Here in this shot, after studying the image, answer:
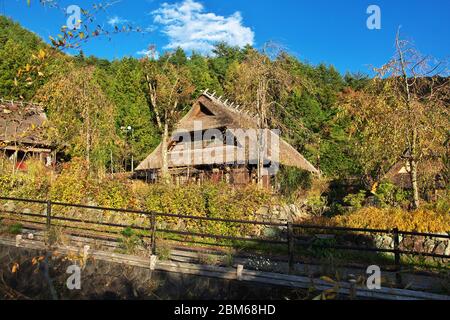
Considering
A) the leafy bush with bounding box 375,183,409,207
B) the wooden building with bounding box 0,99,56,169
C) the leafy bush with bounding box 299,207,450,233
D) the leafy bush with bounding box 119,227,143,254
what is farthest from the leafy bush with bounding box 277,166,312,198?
the wooden building with bounding box 0,99,56,169

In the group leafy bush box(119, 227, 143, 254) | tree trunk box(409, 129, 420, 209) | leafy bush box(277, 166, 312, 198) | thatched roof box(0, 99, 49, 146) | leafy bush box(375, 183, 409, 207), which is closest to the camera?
thatched roof box(0, 99, 49, 146)

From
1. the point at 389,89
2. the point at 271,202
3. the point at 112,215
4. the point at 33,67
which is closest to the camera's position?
the point at 33,67

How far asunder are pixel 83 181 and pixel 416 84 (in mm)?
12396

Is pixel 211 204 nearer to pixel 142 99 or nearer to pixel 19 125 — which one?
pixel 19 125

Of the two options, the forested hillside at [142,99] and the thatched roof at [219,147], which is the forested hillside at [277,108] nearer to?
the forested hillside at [142,99]

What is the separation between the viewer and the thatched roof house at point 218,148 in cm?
2029

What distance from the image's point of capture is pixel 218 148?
22.7 metres

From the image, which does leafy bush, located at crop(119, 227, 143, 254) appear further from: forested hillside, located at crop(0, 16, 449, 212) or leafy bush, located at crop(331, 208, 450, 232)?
leafy bush, located at crop(331, 208, 450, 232)

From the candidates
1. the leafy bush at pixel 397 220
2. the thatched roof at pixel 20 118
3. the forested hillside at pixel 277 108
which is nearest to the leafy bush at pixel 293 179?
the forested hillside at pixel 277 108

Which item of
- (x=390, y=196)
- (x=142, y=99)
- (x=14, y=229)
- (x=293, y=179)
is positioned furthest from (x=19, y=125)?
(x=142, y=99)

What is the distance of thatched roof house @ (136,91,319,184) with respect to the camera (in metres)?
20.3

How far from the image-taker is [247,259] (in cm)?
916
